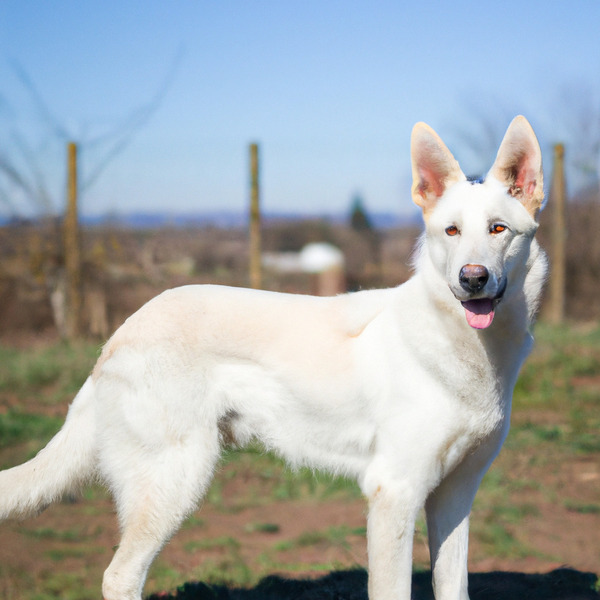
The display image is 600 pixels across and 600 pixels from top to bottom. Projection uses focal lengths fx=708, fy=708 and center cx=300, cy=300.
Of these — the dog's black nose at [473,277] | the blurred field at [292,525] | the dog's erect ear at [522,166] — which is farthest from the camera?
the blurred field at [292,525]

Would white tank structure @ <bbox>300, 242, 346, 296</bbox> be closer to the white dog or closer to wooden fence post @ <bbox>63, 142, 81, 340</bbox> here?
wooden fence post @ <bbox>63, 142, 81, 340</bbox>

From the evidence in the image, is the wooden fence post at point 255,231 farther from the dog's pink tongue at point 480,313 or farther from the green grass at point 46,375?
the dog's pink tongue at point 480,313

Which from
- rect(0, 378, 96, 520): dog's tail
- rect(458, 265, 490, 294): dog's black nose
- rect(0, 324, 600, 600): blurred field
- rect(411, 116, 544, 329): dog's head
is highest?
rect(411, 116, 544, 329): dog's head

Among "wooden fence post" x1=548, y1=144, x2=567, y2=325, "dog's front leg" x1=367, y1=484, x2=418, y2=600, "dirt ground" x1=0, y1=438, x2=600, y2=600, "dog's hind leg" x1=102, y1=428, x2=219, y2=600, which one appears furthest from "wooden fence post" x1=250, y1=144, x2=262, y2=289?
"dog's front leg" x1=367, y1=484, x2=418, y2=600

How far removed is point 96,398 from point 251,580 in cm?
151

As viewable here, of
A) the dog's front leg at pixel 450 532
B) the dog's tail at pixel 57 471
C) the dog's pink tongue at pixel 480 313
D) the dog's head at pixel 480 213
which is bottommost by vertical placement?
the dog's front leg at pixel 450 532

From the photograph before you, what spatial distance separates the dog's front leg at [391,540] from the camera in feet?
8.66

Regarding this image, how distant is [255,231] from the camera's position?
8.23m

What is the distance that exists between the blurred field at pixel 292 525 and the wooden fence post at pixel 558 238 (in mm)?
2894

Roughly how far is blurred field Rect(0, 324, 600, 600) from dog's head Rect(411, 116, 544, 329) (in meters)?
1.30

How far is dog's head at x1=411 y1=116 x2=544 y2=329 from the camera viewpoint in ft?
7.91

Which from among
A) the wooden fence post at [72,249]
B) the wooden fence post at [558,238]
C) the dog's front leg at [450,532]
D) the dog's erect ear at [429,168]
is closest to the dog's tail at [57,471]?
the dog's front leg at [450,532]

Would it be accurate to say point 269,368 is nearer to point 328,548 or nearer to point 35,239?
point 328,548

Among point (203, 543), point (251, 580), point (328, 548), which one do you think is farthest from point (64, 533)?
point (328, 548)
